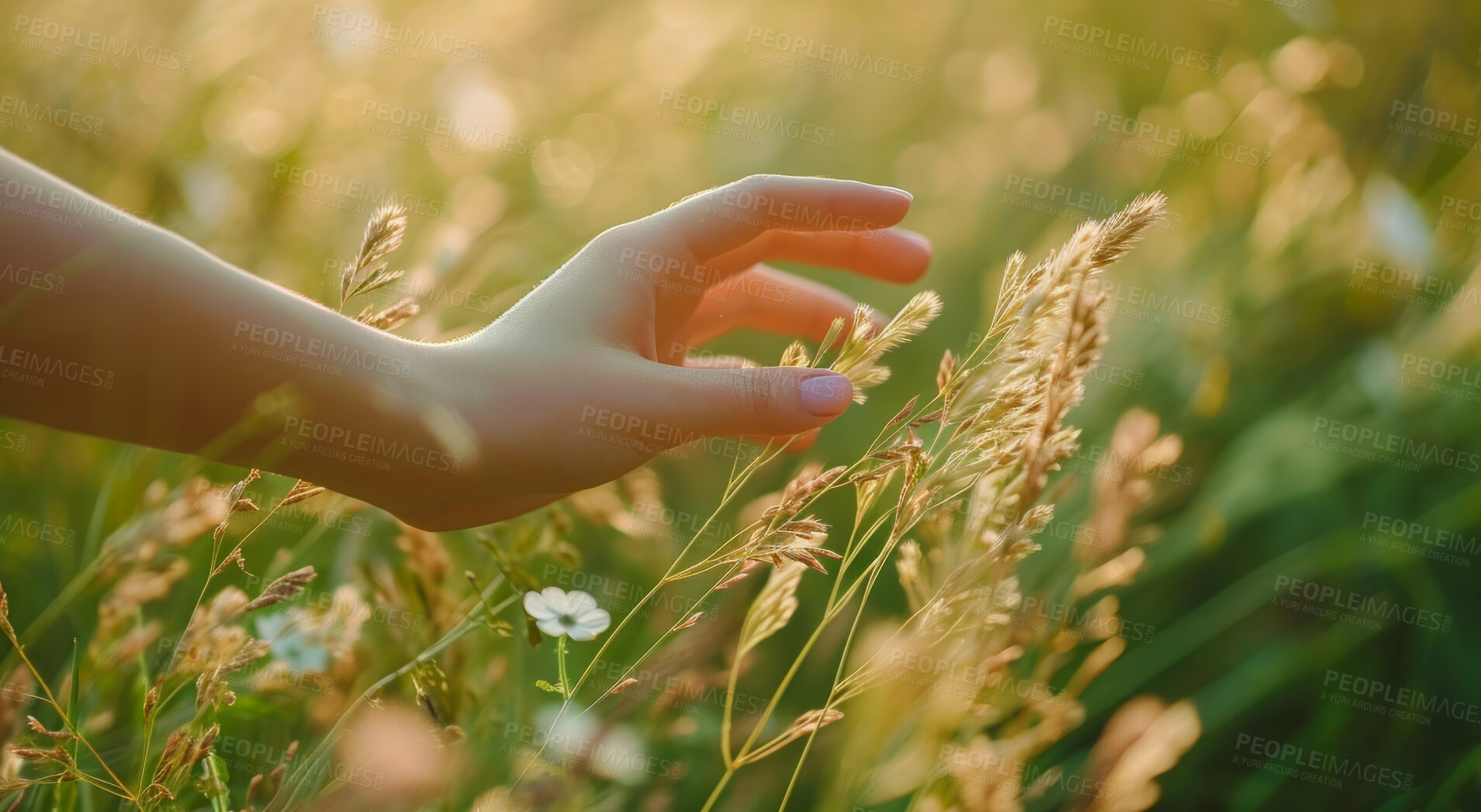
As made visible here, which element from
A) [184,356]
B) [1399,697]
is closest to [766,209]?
[184,356]

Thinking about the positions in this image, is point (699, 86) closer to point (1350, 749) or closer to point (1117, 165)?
point (1117, 165)

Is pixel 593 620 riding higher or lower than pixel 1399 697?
higher

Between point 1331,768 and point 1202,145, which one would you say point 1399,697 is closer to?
point 1331,768

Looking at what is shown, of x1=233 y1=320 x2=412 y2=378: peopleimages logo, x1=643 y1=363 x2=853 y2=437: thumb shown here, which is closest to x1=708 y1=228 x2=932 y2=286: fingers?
x1=643 y1=363 x2=853 y2=437: thumb

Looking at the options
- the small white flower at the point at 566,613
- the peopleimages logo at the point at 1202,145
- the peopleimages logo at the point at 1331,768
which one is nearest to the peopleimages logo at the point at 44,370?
the small white flower at the point at 566,613

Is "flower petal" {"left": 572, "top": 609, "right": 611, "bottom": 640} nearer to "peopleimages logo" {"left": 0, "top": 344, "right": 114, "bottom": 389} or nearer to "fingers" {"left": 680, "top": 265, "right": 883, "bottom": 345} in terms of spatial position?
"peopleimages logo" {"left": 0, "top": 344, "right": 114, "bottom": 389}

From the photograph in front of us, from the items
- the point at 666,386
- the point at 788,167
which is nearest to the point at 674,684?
the point at 666,386
